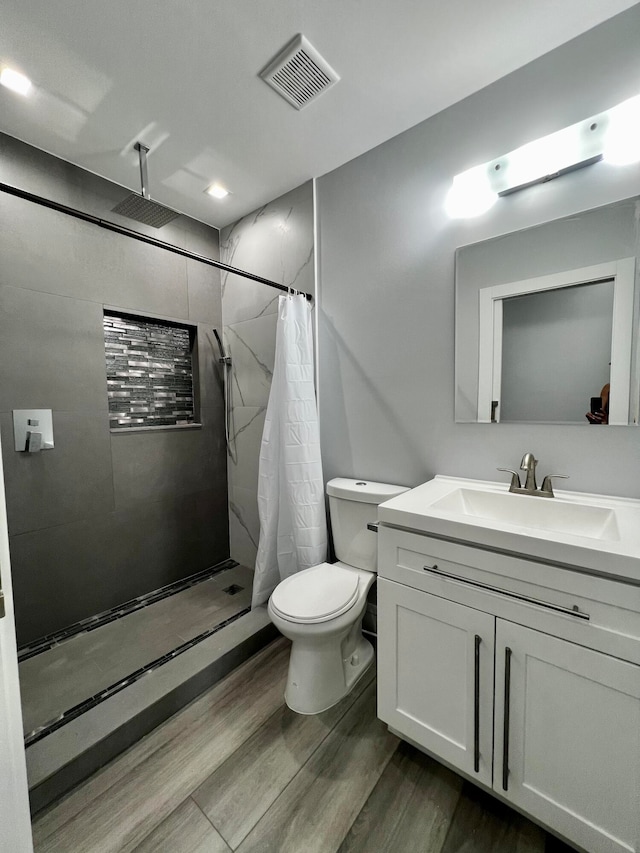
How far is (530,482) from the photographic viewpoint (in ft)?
4.51

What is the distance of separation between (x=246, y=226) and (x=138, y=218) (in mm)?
723

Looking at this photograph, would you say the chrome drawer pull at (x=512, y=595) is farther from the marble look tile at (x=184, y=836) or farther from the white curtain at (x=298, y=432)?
the marble look tile at (x=184, y=836)

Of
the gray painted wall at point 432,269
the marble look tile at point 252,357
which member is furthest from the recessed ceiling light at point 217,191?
the marble look tile at point 252,357

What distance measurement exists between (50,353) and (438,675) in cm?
222

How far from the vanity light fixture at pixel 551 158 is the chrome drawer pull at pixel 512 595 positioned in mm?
1443

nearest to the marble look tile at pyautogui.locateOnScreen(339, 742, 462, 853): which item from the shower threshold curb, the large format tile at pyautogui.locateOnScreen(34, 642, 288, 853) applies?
the large format tile at pyautogui.locateOnScreen(34, 642, 288, 853)

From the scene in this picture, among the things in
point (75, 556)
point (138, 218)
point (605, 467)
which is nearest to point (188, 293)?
point (138, 218)

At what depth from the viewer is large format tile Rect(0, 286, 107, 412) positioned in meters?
1.72

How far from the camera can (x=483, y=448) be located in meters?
1.56

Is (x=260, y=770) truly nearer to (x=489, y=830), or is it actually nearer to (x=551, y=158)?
(x=489, y=830)

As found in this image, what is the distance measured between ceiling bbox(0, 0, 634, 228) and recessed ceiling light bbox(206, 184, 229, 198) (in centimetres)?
19

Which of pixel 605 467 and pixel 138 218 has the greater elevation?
pixel 138 218

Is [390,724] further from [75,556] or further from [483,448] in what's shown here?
[75,556]

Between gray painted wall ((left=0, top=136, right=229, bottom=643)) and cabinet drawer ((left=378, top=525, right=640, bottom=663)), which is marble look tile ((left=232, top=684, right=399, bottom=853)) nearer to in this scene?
cabinet drawer ((left=378, top=525, right=640, bottom=663))
